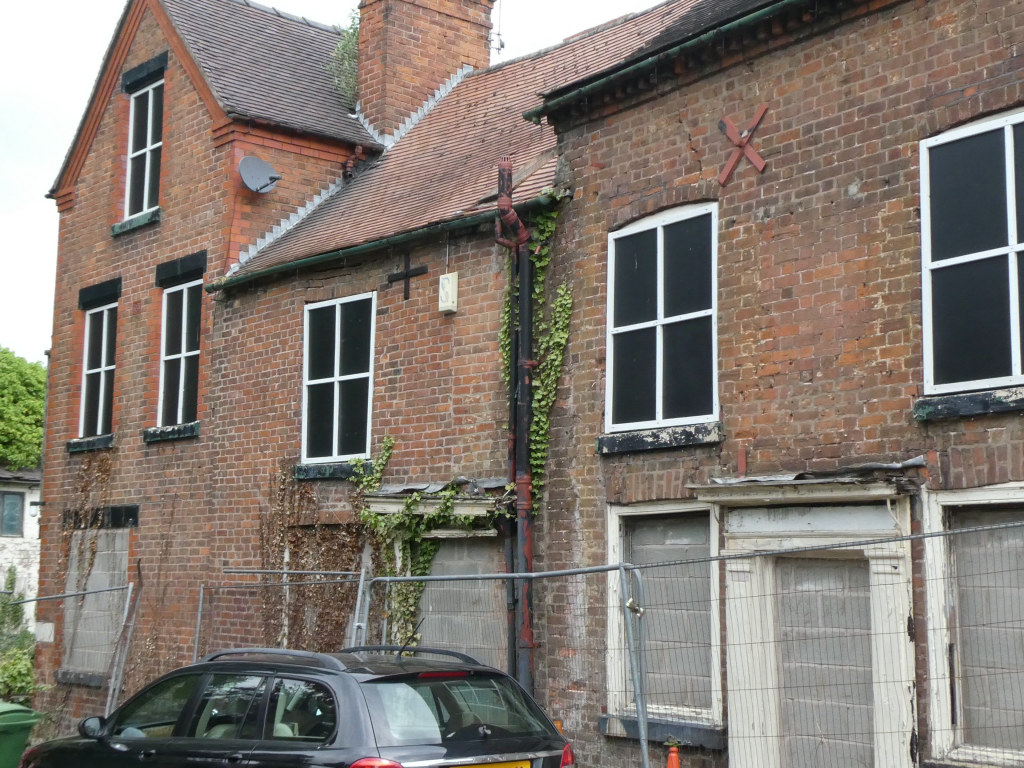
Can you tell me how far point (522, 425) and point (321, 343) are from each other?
3724 mm

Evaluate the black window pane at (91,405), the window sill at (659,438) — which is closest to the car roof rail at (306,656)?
the window sill at (659,438)

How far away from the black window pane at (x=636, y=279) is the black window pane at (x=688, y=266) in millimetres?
170

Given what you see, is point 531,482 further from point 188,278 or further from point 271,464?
point 188,278

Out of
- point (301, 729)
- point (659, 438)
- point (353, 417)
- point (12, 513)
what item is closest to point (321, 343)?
point (353, 417)

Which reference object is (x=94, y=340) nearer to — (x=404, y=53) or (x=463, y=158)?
A: (x=404, y=53)

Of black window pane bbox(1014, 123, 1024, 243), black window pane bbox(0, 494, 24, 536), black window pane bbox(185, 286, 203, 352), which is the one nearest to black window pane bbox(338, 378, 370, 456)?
black window pane bbox(185, 286, 203, 352)

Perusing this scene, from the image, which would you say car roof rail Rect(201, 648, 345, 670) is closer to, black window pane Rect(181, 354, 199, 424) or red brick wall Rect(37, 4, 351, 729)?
red brick wall Rect(37, 4, 351, 729)

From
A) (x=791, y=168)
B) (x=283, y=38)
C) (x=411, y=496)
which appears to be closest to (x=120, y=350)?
(x=283, y=38)

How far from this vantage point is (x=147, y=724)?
26.2 ft

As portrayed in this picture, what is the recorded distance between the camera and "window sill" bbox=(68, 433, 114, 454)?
56.7 ft

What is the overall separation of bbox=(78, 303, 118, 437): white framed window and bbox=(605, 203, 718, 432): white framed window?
30.9 feet

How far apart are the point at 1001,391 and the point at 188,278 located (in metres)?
11.4

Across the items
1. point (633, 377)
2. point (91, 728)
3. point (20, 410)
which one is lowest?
point (91, 728)

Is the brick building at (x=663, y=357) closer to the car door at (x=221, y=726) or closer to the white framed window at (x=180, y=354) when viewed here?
the white framed window at (x=180, y=354)
